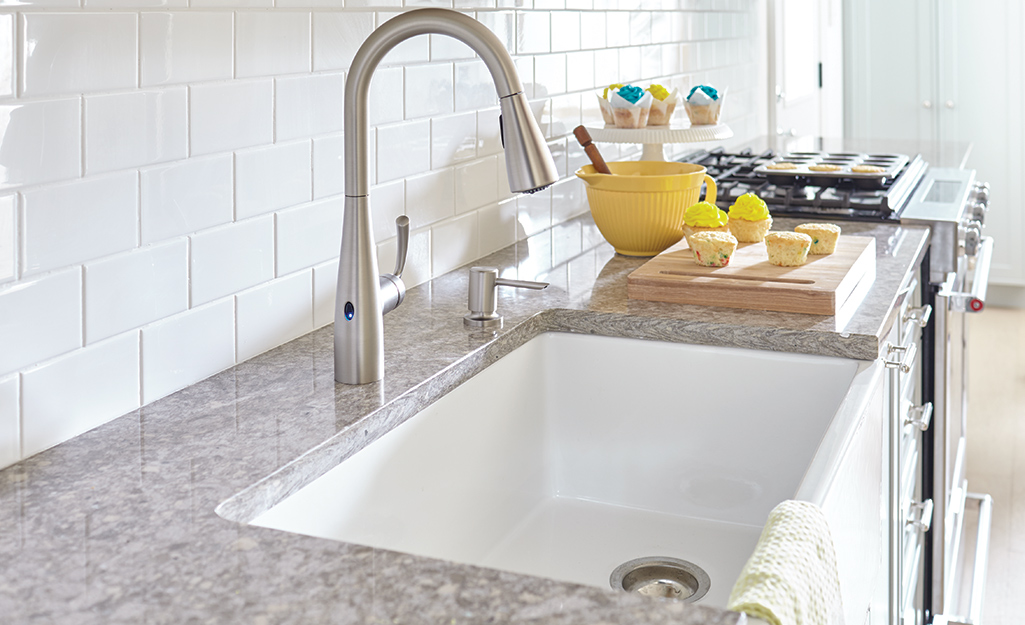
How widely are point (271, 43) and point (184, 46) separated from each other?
0.17m

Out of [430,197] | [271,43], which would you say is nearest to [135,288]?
[271,43]

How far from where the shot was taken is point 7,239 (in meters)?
0.94

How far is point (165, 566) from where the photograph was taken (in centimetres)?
77

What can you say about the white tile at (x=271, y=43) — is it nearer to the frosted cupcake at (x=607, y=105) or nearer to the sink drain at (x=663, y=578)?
the sink drain at (x=663, y=578)

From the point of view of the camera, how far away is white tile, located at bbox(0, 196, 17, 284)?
930mm

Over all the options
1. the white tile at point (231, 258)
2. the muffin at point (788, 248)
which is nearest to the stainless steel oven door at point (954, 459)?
the muffin at point (788, 248)

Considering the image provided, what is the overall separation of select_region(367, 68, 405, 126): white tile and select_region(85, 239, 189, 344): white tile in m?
0.45

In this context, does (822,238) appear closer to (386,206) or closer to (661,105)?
(661,105)

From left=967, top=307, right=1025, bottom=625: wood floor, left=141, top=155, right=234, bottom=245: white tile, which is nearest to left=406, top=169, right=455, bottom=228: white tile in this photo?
left=141, top=155, right=234, bottom=245: white tile

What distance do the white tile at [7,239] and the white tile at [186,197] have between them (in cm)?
17

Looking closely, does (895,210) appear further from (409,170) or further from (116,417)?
(116,417)

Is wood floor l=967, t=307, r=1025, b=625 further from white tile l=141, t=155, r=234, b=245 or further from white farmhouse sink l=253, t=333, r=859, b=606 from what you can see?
white tile l=141, t=155, r=234, b=245

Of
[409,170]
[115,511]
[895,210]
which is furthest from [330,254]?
[895,210]

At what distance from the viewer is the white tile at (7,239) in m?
0.93
